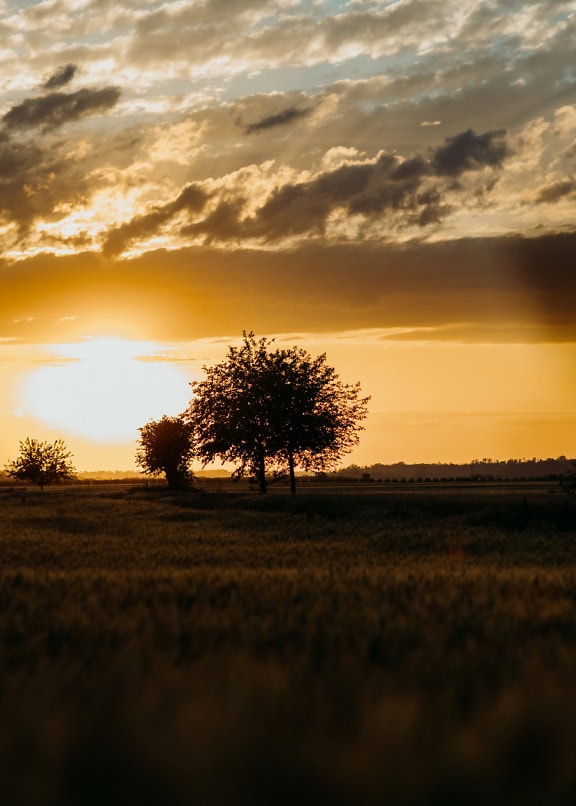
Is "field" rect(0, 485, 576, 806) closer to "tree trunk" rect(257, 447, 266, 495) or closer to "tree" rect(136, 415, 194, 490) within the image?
"tree trunk" rect(257, 447, 266, 495)

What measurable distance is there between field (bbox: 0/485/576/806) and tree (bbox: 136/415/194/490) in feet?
345

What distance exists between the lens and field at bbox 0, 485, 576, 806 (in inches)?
134

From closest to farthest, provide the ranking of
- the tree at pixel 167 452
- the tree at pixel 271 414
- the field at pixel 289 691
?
the field at pixel 289 691 < the tree at pixel 271 414 < the tree at pixel 167 452

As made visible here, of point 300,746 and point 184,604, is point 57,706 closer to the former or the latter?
point 300,746

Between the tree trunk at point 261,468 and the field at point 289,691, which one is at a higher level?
the tree trunk at point 261,468

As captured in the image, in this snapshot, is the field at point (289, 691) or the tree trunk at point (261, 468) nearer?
the field at point (289, 691)

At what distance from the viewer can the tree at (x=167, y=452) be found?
11525 centimetres

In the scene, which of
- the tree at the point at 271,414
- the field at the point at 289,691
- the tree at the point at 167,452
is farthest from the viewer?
the tree at the point at 167,452

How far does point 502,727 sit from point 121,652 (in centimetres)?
289

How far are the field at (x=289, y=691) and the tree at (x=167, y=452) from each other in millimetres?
105057

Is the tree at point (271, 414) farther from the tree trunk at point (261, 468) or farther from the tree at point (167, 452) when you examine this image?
the tree at point (167, 452)

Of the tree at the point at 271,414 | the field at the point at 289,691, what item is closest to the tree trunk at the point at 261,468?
the tree at the point at 271,414

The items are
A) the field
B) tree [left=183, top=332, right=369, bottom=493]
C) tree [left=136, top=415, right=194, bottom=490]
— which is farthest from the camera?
tree [left=136, top=415, right=194, bottom=490]

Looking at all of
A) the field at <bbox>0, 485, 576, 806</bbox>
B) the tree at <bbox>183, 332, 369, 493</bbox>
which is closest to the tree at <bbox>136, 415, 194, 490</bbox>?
the tree at <bbox>183, 332, 369, 493</bbox>
